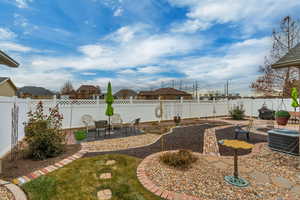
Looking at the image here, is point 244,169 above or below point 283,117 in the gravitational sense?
below

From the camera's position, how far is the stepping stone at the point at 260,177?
255 centimetres

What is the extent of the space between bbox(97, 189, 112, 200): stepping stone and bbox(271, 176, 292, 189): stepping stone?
2972 millimetres

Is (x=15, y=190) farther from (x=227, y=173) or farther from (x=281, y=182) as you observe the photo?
(x=281, y=182)

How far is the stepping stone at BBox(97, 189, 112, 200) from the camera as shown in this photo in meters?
2.15

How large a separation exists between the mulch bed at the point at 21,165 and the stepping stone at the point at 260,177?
14.4 feet

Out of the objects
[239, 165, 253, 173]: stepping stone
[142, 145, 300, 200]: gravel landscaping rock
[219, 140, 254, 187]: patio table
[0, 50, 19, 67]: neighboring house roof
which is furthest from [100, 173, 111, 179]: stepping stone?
[0, 50, 19, 67]: neighboring house roof

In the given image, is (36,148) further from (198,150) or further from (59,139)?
(198,150)

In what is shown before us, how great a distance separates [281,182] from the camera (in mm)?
2545

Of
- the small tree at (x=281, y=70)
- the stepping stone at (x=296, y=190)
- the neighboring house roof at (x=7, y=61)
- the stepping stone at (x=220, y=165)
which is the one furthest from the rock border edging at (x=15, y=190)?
the small tree at (x=281, y=70)

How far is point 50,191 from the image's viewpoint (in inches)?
88.9

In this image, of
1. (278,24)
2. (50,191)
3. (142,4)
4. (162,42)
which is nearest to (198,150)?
(50,191)

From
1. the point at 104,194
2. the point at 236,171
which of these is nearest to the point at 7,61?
the point at 104,194

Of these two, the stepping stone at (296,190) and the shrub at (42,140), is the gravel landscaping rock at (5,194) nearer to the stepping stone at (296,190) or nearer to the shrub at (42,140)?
the shrub at (42,140)

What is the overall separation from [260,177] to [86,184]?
3349 mm
